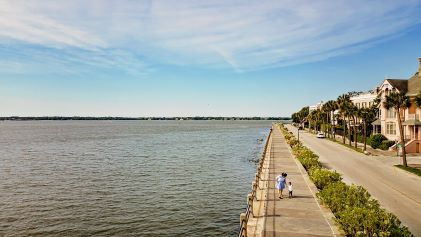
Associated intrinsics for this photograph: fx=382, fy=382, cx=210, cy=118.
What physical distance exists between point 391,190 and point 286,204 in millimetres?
11001

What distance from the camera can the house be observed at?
5294cm

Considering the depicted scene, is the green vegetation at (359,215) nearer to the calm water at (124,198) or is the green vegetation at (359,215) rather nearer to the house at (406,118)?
the calm water at (124,198)

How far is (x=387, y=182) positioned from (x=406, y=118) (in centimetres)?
2780

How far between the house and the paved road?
8.39 m

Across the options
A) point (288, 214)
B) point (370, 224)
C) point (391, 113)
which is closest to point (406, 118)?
point (391, 113)

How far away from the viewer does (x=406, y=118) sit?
182ft

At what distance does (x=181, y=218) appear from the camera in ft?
87.1

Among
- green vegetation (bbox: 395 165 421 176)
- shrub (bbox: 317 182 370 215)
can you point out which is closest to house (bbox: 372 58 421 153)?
green vegetation (bbox: 395 165 421 176)

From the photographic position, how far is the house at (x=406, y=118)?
52.9 m

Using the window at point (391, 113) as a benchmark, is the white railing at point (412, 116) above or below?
below

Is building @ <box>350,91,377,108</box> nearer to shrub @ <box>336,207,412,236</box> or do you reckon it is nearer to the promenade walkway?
the promenade walkway

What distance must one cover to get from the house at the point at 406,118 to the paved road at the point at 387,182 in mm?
8392

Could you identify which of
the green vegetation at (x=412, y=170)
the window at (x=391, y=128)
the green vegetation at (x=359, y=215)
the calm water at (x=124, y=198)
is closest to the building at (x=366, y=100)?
the window at (x=391, y=128)

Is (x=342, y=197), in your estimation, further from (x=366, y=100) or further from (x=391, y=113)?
(x=366, y=100)
